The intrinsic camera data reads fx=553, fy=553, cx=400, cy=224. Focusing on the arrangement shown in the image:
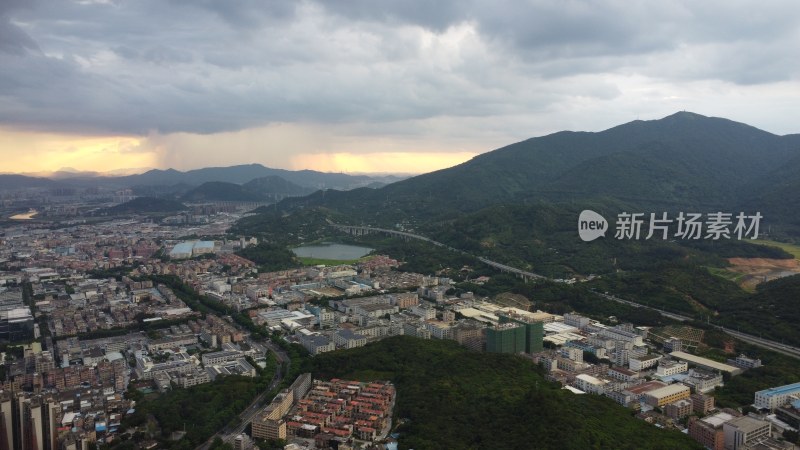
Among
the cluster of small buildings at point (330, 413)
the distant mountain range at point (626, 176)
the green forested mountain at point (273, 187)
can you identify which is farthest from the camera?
the green forested mountain at point (273, 187)

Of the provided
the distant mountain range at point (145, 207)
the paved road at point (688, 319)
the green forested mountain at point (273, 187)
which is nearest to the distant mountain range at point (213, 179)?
the green forested mountain at point (273, 187)

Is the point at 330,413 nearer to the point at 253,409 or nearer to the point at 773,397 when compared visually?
the point at 253,409

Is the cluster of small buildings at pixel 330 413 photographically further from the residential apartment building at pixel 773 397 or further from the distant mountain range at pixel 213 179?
the distant mountain range at pixel 213 179

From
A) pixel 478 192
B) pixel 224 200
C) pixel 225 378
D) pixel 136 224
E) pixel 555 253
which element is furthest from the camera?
pixel 224 200

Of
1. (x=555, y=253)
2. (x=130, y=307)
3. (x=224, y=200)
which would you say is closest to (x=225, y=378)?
(x=130, y=307)

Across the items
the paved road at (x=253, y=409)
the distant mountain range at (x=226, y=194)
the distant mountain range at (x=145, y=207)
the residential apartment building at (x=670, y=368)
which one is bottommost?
the paved road at (x=253, y=409)

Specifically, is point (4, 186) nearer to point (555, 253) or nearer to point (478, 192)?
point (478, 192)

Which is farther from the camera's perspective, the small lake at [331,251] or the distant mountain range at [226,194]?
the distant mountain range at [226,194]

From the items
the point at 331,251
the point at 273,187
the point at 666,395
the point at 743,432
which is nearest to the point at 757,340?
the point at 666,395
